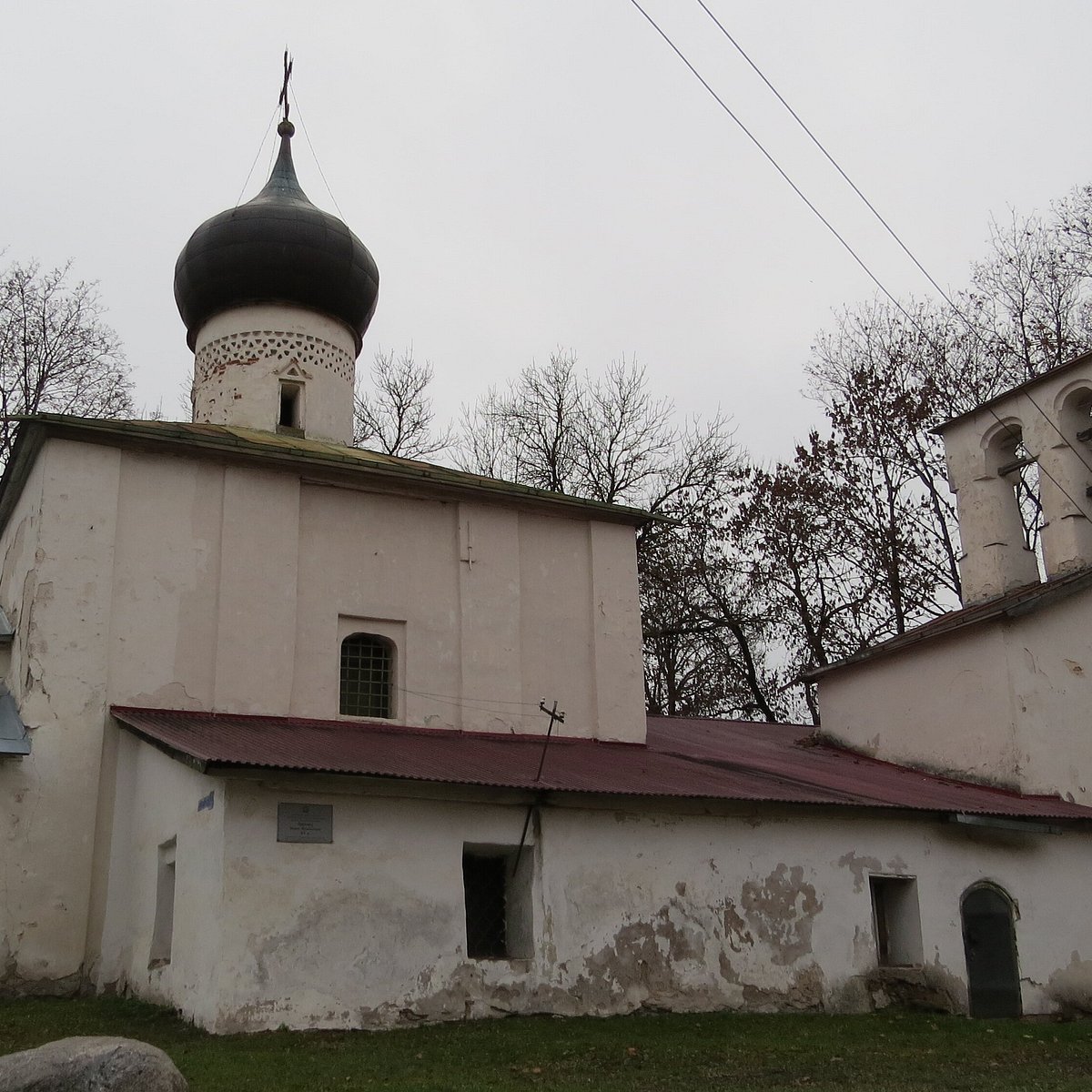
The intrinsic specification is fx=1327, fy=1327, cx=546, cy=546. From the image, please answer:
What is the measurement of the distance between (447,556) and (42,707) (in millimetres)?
4609

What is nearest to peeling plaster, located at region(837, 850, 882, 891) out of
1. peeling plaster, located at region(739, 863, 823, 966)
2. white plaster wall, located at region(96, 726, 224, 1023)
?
peeling plaster, located at region(739, 863, 823, 966)

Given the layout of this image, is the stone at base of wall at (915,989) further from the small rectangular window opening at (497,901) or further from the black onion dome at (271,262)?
the black onion dome at (271,262)

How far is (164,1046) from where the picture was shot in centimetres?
907

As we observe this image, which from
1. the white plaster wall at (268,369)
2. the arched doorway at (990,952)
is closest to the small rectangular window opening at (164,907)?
the white plaster wall at (268,369)

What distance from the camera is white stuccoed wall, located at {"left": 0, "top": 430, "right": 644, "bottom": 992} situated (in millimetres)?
12148

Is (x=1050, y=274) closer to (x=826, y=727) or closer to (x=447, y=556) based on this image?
(x=826, y=727)

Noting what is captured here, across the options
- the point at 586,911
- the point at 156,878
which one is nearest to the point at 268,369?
the point at 156,878

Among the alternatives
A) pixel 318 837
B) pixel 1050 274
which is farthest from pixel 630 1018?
pixel 1050 274

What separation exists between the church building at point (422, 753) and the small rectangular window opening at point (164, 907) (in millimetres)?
26

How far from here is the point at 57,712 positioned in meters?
12.4

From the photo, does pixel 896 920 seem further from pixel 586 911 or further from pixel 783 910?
pixel 586 911

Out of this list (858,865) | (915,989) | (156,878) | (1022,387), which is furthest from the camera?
(1022,387)

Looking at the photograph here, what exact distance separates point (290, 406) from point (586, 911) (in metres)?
8.61

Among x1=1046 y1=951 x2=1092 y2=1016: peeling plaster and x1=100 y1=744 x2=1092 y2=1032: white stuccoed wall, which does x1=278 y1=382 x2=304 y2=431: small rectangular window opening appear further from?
x1=1046 y1=951 x2=1092 y2=1016: peeling plaster
